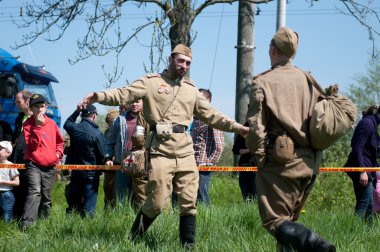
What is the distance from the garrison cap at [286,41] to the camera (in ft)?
18.1

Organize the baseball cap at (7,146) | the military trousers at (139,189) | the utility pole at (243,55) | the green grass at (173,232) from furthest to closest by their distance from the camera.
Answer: the utility pole at (243,55) → the baseball cap at (7,146) → the military trousers at (139,189) → the green grass at (173,232)

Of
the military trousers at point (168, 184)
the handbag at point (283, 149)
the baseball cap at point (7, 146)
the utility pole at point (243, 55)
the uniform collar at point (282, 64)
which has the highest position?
the utility pole at point (243, 55)

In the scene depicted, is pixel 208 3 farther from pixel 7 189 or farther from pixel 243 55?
pixel 7 189

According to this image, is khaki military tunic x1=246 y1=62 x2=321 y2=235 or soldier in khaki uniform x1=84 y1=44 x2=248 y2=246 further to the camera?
soldier in khaki uniform x1=84 y1=44 x2=248 y2=246

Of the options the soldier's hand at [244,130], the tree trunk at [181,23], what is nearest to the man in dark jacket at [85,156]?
the soldier's hand at [244,130]

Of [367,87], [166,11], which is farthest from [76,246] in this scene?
[367,87]

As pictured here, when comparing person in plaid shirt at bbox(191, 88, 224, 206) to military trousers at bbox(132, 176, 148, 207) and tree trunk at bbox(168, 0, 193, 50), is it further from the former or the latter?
tree trunk at bbox(168, 0, 193, 50)

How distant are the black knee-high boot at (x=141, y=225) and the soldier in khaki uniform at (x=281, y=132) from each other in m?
1.47

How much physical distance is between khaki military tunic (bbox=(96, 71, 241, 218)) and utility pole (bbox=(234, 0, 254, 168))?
9758 mm

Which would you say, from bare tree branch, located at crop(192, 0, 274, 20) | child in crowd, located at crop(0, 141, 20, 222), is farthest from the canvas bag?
bare tree branch, located at crop(192, 0, 274, 20)

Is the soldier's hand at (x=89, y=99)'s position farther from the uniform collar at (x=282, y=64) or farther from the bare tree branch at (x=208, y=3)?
the bare tree branch at (x=208, y=3)

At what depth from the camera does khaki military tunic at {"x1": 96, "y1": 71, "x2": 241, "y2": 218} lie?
6.60 meters

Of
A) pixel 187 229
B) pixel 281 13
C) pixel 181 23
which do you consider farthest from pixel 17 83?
pixel 187 229

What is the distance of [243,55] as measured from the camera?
16.9 m
